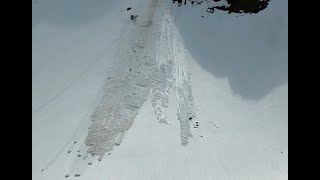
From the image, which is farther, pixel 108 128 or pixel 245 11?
pixel 245 11

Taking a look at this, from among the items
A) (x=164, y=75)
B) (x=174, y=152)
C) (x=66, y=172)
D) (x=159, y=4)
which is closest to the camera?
(x=66, y=172)

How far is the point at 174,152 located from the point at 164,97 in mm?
767

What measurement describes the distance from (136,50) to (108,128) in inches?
49.4

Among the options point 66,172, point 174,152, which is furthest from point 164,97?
point 66,172

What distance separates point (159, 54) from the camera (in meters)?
5.58

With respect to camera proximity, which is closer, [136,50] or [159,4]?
[136,50]
